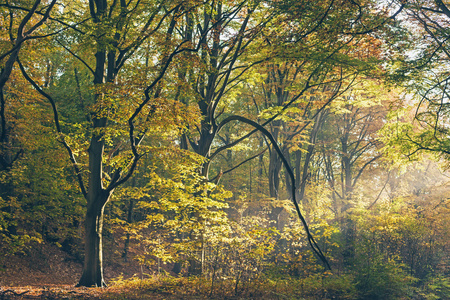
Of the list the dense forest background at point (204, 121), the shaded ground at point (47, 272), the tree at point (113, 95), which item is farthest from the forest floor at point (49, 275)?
the tree at point (113, 95)

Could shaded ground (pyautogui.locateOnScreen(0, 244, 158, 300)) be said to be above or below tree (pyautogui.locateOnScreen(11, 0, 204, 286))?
below

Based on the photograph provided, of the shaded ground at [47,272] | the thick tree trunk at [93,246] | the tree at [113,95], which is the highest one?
the tree at [113,95]

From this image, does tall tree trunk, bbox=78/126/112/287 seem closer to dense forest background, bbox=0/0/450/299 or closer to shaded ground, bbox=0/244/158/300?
dense forest background, bbox=0/0/450/299

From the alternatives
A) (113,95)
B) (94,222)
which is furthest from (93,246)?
(113,95)

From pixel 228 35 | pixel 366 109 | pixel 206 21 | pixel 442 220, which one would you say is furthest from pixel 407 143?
pixel 366 109

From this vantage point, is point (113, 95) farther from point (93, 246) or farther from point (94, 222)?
point (93, 246)

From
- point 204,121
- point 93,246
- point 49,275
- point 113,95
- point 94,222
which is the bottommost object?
point 49,275

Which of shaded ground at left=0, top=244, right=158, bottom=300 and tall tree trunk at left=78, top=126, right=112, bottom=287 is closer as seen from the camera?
shaded ground at left=0, top=244, right=158, bottom=300

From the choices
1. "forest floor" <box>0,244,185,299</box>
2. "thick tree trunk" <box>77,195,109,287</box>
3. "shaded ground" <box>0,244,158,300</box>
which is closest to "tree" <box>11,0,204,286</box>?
→ "thick tree trunk" <box>77,195,109,287</box>

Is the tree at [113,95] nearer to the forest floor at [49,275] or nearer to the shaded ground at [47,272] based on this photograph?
the forest floor at [49,275]

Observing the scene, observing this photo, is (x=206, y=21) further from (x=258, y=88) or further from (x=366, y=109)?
(x=366, y=109)

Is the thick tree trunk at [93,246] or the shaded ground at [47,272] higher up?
the thick tree trunk at [93,246]

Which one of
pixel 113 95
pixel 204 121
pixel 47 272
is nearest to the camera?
pixel 113 95

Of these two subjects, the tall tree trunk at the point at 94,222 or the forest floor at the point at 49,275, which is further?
the tall tree trunk at the point at 94,222
